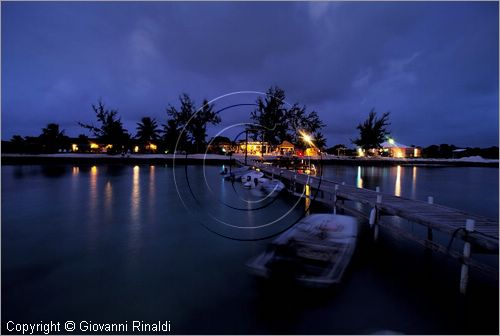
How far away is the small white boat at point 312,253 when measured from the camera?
789cm

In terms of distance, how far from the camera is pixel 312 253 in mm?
9508

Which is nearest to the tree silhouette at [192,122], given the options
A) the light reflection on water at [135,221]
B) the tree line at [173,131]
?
the tree line at [173,131]

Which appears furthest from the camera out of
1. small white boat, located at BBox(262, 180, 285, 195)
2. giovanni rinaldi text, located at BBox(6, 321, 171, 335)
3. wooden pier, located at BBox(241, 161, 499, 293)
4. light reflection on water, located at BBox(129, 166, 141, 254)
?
small white boat, located at BBox(262, 180, 285, 195)

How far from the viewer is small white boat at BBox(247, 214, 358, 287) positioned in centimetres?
789

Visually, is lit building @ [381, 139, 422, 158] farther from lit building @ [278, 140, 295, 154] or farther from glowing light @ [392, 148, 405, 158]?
lit building @ [278, 140, 295, 154]

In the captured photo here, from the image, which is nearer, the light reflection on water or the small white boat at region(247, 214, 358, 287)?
the small white boat at region(247, 214, 358, 287)

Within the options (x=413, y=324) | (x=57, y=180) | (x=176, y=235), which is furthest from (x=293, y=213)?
(x=57, y=180)

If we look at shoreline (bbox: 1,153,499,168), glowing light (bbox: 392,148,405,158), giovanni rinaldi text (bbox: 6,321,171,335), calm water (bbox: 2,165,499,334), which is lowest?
giovanni rinaldi text (bbox: 6,321,171,335)

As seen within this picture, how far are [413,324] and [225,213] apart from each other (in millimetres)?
15780

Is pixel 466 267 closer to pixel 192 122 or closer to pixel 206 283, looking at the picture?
pixel 206 283

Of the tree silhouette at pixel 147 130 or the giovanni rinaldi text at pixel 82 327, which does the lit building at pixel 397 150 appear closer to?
the tree silhouette at pixel 147 130

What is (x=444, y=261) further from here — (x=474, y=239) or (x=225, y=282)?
(x=225, y=282)

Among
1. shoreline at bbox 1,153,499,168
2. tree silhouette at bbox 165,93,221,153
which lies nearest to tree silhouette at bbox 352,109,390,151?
shoreline at bbox 1,153,499,168

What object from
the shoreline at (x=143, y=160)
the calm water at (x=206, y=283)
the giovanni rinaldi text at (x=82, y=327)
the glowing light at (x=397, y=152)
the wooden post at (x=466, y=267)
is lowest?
the giovanni rinaldi text at (x=82, y=327)
